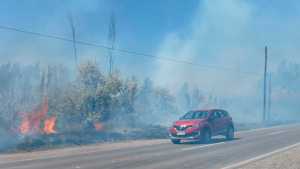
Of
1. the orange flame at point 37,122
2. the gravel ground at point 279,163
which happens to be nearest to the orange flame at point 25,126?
the orange flame at point 37,122

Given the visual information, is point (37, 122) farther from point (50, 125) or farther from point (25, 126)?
point (50, 125)

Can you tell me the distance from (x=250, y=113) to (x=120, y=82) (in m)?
65.5

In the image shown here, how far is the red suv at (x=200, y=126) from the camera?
2339cm

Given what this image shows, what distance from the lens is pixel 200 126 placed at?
23438 millimetres

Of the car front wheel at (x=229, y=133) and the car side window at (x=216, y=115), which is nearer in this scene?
the car side window at (x=216, y=115)

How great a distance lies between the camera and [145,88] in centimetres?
6512

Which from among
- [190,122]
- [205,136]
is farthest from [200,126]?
[205,136]

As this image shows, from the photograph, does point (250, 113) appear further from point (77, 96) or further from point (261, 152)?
point (261, 152)

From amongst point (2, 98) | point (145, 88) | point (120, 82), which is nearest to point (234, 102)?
point (145, 88)

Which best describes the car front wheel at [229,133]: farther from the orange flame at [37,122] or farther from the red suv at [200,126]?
the orange flame at [37,122]

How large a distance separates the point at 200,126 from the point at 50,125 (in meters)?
11.6

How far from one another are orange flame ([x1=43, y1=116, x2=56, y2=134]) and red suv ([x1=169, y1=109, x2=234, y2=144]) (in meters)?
9.09

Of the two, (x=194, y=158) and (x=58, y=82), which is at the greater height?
(x=58, y=82)

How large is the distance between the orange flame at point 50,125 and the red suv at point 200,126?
9.09 meters
